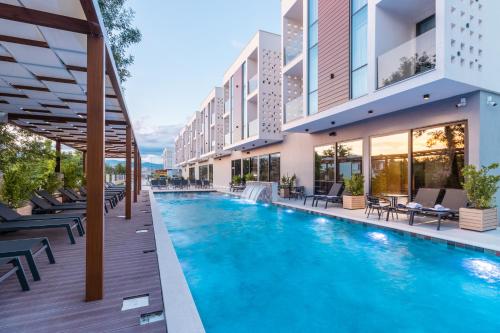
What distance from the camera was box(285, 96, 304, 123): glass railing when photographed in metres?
12.2

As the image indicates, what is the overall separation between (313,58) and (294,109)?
7.77ft

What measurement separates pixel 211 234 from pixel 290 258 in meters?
2.70

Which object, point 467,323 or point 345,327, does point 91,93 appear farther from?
point 467,323

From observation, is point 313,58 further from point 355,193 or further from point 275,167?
point 275,167

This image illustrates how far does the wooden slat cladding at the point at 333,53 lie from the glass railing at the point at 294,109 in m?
1.54

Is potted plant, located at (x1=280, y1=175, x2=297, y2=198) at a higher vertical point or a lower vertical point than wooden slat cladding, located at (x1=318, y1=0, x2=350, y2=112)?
lower

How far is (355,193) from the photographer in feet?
33.4

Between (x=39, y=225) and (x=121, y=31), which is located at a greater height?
(x=121, y=31)

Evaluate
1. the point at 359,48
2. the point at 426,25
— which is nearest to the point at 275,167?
the point at 359,48

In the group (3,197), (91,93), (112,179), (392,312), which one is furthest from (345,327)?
(112,179)

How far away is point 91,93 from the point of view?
247 centimetres

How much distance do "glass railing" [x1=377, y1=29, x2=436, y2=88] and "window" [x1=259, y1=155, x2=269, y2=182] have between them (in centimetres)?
1164

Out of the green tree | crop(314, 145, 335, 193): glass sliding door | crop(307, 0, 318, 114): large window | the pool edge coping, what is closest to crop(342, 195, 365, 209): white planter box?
crop(314, 145, 335, 193): glass sliding door

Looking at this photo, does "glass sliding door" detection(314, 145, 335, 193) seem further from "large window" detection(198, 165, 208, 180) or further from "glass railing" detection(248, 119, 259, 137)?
"large window" detection(198, 165, 208, 180)
